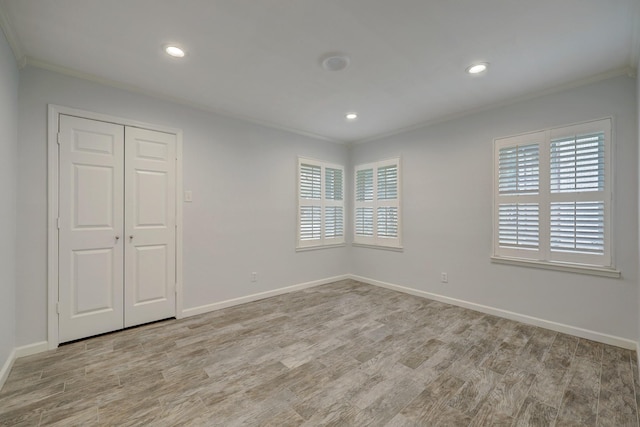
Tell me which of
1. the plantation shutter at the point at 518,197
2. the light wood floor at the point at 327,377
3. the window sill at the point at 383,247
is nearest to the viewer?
the light wood floor at the point at 327,377

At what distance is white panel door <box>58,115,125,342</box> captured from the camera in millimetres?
2645

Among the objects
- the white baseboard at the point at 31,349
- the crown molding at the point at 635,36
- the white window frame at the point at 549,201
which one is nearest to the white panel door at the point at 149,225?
Answer: the white baseboard at the point at 31,349

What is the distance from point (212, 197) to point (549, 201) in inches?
153

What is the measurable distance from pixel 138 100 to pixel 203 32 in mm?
1465

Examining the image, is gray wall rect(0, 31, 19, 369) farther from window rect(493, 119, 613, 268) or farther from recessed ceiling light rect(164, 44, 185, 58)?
window rect(493, 119, 613, 268)

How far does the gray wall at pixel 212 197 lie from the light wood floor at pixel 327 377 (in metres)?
0.68

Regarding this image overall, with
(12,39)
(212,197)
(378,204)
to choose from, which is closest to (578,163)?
(378,204)

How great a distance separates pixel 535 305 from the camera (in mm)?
3113

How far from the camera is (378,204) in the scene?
4781mm

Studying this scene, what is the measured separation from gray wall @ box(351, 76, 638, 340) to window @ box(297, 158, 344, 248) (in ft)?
1.86

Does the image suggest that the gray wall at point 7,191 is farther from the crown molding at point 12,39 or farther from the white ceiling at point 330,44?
the white ceiling at point 330,44

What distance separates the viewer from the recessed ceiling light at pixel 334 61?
2389 mm

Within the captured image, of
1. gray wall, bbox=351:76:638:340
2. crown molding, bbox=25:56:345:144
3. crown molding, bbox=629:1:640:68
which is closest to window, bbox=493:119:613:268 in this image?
gray wall, bbox=351:76:638:340

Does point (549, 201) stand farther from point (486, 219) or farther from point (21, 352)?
point (21, 352)
